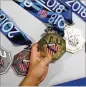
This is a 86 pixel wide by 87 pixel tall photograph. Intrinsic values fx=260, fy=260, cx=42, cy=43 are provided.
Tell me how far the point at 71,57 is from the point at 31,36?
0.62 feet

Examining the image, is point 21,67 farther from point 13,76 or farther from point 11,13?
point 11,13

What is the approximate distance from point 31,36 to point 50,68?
16 centimetres

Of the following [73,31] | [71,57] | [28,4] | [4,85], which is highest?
[28,4]

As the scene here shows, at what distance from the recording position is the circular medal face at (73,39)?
108 cm

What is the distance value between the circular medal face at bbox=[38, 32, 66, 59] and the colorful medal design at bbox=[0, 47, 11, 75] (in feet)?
0.58

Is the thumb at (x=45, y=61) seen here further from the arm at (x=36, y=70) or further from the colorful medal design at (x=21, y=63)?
the colorful medal design at (x=21, y=63)

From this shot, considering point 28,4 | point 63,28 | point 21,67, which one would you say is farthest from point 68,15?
point 21,67

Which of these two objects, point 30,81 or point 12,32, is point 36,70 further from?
point 12,32

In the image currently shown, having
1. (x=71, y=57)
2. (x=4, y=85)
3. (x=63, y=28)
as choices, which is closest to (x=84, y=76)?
(x=71, y=57)

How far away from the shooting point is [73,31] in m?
1.09

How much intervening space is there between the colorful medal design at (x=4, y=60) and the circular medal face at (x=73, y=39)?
0.82 feet

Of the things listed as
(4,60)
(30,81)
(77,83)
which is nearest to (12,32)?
(4,60)

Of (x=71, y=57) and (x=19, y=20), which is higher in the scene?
(x=19, y=20)

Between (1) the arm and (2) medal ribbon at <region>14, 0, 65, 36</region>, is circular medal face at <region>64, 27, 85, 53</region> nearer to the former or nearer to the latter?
(2) medal ribbon at <region>14, 0, 65, 36</region>
